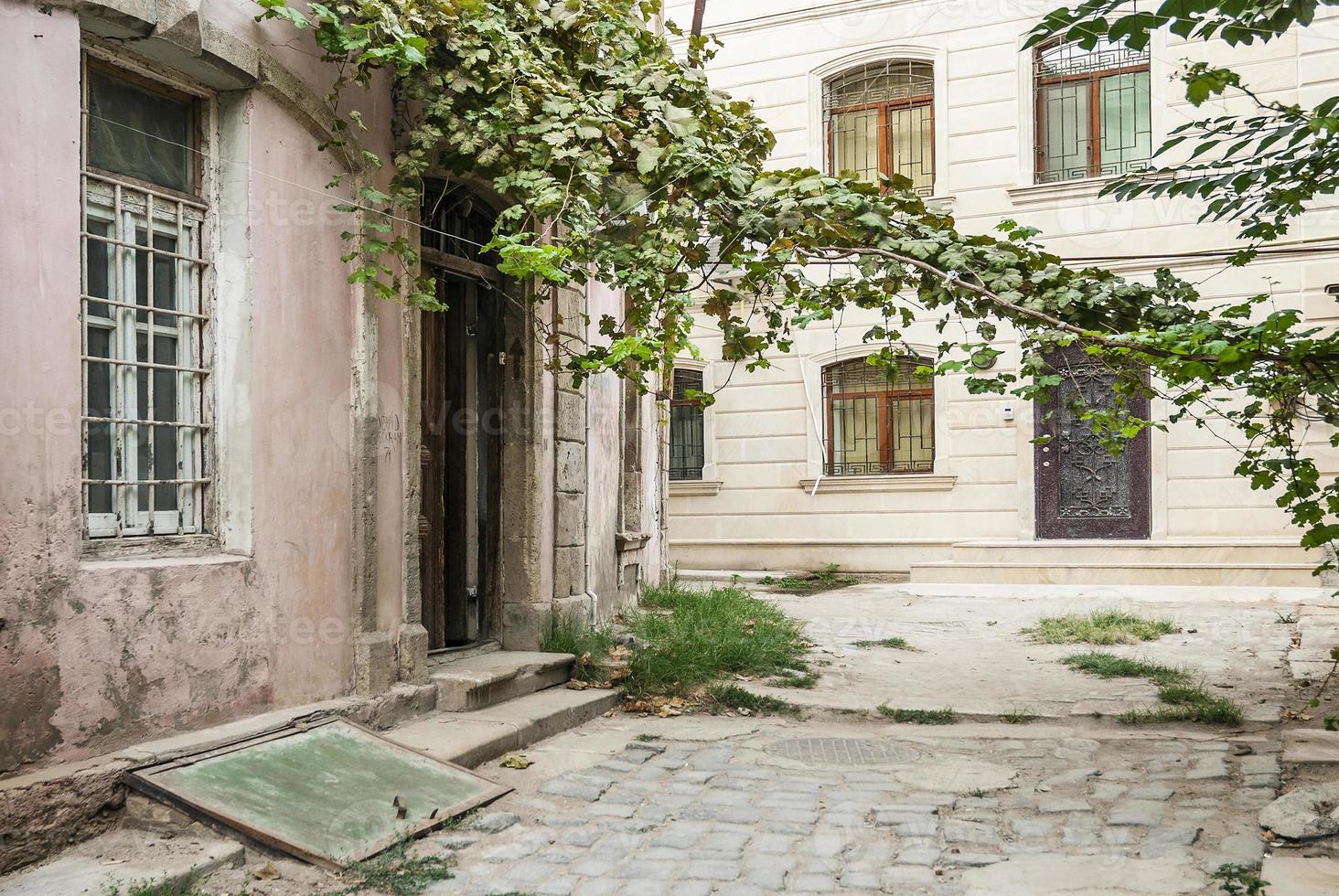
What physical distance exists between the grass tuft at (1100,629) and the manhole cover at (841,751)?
129 inches

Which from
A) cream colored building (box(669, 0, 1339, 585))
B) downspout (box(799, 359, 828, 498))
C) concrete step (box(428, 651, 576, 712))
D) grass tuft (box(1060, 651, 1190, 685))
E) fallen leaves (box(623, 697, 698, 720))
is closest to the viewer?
concrete step (box(428, 651, 576, 712))

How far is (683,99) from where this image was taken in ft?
16.9

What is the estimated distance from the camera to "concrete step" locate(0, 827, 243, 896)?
10.3ft

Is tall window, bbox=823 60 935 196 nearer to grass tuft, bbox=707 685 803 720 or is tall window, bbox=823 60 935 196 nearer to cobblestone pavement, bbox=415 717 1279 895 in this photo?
grass tuft, bbox=707 685 803 720

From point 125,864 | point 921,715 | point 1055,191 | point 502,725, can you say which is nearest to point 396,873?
point 125,864

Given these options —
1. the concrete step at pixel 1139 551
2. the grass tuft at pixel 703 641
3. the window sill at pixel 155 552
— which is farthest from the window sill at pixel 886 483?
the window sill at pixel 155 552

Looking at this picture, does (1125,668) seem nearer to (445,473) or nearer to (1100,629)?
(1100,629)

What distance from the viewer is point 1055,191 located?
11883 mm

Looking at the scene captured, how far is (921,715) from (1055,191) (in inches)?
321

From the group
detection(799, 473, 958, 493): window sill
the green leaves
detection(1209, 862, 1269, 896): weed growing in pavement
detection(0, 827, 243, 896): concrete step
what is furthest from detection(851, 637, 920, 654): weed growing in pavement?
detection(0, 827, 243, 896): concrete step

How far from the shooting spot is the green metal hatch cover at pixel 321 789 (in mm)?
3568

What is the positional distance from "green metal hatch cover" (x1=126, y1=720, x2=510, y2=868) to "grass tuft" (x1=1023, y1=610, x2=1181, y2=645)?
516 cm

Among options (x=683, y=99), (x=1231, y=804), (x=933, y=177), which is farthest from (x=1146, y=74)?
(x=1231, y=804)

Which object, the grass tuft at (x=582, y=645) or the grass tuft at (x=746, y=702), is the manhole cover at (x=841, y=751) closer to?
the grass tuft at (x=746, y=702)
